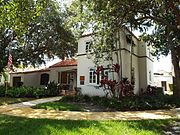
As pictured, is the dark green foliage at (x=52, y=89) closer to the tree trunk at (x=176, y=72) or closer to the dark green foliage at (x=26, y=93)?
the dark green foliage at (x=26, y=93)

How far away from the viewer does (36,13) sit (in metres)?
11.0

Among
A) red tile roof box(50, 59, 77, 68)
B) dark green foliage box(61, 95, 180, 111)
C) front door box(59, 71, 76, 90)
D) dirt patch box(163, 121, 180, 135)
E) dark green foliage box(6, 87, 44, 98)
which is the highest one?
red tile roof box(50, 59, 77, 68)

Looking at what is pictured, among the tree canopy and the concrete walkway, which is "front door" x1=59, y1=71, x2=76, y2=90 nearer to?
the tree canopy

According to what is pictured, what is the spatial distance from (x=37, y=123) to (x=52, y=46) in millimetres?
15838

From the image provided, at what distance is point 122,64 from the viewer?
20.3m

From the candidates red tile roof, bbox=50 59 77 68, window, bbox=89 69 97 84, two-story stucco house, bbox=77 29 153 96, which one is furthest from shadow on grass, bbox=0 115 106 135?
red tile roof, bbox=50 59 77 68

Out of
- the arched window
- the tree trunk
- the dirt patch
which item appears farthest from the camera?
the arched window

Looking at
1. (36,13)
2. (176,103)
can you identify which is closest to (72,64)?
(176,103)

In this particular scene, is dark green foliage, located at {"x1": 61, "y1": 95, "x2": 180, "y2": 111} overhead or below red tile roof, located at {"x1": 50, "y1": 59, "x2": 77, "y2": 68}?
below

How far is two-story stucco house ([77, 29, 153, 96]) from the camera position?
20.6 meters

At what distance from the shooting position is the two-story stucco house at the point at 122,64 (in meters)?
20.6

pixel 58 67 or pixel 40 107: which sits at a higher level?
pixel 58 67

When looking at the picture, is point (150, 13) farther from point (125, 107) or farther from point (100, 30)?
point (125, 107)

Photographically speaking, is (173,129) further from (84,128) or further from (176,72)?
(176,72)
